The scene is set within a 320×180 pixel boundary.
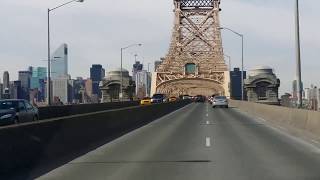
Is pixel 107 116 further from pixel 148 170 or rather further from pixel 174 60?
pixel 174 60

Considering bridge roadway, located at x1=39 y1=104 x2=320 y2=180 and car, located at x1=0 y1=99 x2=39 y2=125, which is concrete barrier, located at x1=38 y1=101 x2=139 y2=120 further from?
bridge roadway, located at x1=39 y1=104 x2=320 y2=180

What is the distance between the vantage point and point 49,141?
15648mm

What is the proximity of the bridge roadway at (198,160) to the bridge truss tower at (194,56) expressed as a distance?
4702 inches

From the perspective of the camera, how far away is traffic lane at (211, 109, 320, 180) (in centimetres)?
1250

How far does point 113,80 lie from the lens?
123250 mm

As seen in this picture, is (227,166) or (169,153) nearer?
(227,166)

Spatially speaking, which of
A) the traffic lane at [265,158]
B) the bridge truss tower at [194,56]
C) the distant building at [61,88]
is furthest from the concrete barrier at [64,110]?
the bridge truss tower at [194,56]

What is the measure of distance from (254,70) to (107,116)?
10393 centimetres

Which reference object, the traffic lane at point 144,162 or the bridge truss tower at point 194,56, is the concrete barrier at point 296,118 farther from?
the bridge truss tower at point 194,56

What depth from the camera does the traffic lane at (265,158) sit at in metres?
12.5

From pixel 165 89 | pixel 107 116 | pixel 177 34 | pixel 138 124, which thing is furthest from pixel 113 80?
pixel 107 116

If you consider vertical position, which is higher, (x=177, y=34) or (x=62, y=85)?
(x=177, y=34)

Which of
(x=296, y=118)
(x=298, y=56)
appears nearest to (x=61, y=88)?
(x=298, y=56)

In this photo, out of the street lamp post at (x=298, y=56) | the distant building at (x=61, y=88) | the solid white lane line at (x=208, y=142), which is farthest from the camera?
the distant building at (x=61, y=88)
